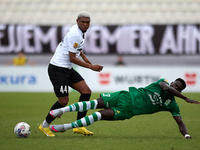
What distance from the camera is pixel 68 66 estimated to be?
220 inches

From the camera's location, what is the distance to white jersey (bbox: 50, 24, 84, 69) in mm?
5340

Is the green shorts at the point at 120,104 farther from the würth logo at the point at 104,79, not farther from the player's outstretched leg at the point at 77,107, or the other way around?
the würth logo at the point at 104,79

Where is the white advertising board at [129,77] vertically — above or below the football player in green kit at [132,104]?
below

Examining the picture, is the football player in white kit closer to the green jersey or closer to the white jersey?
the white jersey

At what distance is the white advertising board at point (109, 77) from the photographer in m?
14.6

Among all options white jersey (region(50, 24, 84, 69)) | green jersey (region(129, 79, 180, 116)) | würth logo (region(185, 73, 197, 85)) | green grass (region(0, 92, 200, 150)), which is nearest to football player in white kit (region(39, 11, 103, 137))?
white jersey (region(50, 24, 84, 69))

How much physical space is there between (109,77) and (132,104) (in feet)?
31.4

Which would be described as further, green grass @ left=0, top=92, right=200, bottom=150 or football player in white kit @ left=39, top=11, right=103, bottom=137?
football player in white kit @ left=39, top=11, right=103, bottom=137

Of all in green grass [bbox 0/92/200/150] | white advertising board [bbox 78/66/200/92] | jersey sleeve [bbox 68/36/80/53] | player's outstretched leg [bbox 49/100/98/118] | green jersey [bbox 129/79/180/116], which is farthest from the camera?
white advertising board [bbox 78/66/200/92]

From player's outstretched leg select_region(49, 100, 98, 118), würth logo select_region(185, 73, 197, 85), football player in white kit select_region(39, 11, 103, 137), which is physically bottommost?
würth logo select_region(185, 73, 197, 85)

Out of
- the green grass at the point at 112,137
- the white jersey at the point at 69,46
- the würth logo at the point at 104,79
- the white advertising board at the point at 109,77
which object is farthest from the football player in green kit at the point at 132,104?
the würth logo at the point at 104,79

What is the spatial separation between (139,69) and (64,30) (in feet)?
15.3

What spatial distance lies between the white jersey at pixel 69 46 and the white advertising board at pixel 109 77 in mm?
9015

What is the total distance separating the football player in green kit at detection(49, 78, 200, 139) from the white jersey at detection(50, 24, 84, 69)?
2.83 ft
